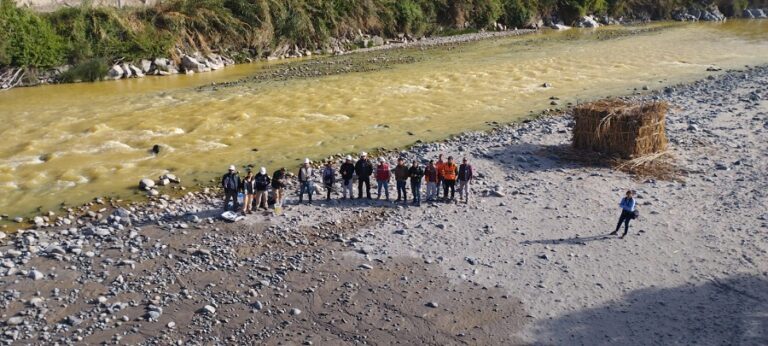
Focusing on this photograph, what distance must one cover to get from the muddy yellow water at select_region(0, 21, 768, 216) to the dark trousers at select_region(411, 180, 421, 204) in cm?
477

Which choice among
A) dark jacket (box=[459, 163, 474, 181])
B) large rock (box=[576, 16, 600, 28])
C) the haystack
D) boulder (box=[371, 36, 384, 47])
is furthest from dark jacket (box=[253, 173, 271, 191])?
large rock (box=[576, 16, 600, 28])

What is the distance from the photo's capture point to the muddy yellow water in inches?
706

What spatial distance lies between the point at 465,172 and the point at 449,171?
36 cm

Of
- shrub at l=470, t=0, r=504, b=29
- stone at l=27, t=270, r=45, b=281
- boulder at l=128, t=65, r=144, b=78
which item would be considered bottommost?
stone at l=27, t=270, r=45, b=281

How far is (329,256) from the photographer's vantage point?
12312 millimetres

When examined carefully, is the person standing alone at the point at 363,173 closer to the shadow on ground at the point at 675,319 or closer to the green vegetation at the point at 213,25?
the shadow on ground at the point at 675,319

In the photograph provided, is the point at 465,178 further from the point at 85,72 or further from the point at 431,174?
the point at 85,72

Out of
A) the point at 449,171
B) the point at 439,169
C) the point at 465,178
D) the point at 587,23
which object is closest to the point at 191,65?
the point at 439,169

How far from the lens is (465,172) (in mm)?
14531

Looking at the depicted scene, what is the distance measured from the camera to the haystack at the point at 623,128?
17094 mm

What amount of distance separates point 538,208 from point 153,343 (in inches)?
335

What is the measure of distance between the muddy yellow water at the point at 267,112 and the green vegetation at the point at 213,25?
2.89 metres

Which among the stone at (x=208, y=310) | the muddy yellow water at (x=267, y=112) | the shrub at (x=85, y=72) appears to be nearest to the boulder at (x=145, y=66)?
the muddy yellow water at (x=267, y=112)

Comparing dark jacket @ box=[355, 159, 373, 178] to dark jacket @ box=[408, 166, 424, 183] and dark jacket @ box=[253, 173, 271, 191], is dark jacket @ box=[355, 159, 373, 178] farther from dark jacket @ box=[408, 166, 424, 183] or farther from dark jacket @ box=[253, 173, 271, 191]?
dark jacket @ box=[253, 173, 271, 191]
